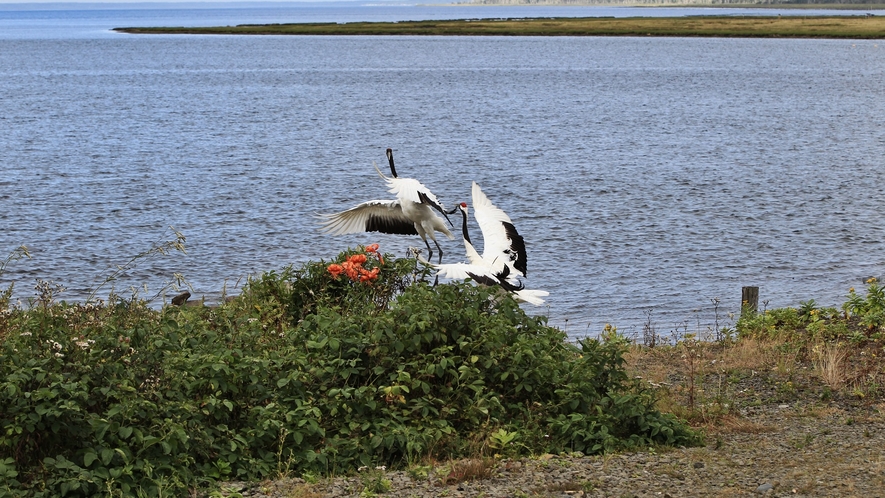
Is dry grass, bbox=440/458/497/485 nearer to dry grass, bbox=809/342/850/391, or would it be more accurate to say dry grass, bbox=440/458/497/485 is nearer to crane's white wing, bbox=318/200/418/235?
dry grass, bbox=809/342/850/391

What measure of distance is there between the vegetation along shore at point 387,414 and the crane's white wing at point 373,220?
2.60 m

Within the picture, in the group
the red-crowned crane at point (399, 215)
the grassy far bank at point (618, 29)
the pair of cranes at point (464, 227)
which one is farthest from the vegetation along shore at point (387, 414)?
the grassy far bank at point (618, 29)

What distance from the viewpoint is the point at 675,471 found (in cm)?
690

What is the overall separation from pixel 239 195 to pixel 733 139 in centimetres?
2086

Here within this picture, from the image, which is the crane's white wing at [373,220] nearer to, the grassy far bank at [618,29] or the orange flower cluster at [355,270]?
the orange flower cluster at [355,270]

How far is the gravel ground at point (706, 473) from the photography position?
256 inches

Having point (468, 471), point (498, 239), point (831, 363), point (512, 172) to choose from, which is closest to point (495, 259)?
point (498, 239)

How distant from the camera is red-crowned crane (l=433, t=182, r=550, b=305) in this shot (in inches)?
376

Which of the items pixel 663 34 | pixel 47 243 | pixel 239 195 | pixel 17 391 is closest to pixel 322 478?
pixel 17 391

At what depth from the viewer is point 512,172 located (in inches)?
1208

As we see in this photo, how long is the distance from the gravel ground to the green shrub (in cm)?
25

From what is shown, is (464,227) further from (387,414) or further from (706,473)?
(706,473)

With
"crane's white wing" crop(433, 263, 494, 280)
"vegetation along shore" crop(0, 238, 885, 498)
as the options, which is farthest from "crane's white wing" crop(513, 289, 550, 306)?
"vegetation along shore" crop(0, 238, 885, 498)

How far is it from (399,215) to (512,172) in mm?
19334
